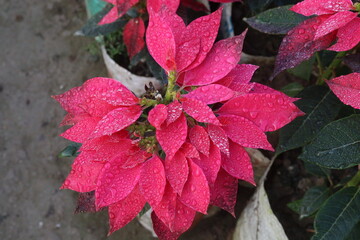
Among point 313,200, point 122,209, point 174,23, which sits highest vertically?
point 174,23

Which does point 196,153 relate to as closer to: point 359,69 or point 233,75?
point 233,75

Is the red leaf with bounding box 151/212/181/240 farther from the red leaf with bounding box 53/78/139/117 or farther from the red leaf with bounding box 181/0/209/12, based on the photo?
the red leaf with bounding box 181/0/209/12

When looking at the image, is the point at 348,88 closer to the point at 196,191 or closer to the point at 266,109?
the point at 266,109

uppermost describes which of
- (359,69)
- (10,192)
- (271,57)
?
(359,69)

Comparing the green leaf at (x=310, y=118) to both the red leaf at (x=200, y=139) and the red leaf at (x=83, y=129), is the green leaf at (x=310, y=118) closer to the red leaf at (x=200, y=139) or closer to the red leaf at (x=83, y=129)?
the red leaf at (x=200, y=139)

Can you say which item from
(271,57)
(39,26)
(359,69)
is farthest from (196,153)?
(39,26)

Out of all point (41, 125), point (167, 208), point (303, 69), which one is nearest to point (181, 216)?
point (167, 208)
